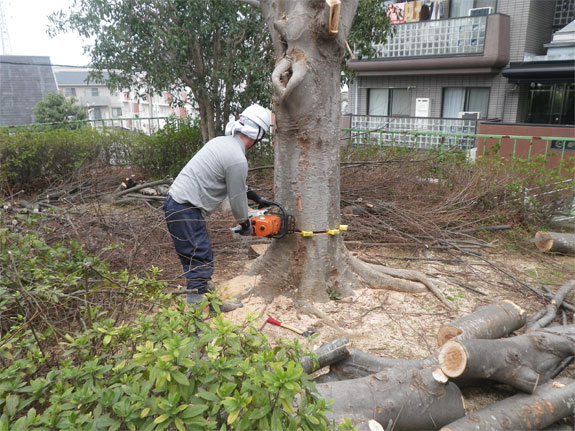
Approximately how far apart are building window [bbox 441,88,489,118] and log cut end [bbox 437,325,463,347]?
13105 mm

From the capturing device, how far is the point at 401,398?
8.24 ft

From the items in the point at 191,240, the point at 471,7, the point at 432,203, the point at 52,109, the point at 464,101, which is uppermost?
the point at 471,7

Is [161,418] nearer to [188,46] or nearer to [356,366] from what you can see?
[356,366]

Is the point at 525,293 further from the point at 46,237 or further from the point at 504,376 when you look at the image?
the point at 46,237

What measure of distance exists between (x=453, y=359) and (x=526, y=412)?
510 mm

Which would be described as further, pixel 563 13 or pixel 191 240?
pixel 563 13

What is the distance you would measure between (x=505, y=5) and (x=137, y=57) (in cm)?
1201

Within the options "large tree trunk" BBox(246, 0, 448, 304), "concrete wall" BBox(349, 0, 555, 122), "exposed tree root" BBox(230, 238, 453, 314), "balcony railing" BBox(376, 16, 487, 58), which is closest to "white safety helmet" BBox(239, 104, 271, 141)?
"large tree trunk" BBox(246, 0, 448, 304)

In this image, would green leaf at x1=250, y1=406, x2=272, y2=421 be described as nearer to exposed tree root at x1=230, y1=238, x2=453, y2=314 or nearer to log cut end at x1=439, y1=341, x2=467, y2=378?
log cut end at x1=439, y1=341, x2=467, y2=378

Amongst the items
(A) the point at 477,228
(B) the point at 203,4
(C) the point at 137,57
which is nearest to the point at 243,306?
(A) the point at 477,228

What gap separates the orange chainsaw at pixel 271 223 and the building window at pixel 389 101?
1328 centimetres

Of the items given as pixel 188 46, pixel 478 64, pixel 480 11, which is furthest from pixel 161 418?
pixel 480 11

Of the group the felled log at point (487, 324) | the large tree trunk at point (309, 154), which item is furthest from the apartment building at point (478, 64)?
the felled log at point (487, 324)

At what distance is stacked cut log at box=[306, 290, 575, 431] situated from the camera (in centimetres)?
246
